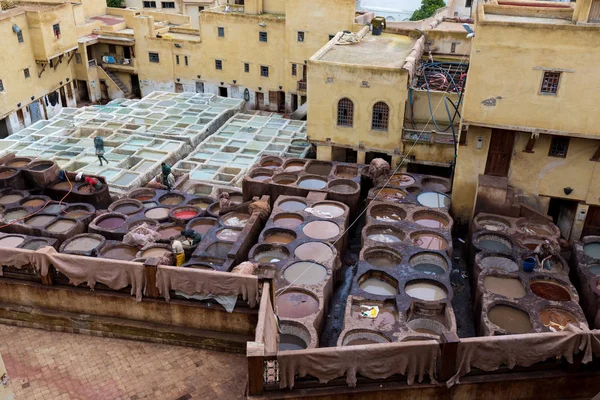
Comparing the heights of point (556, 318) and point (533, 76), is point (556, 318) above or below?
below

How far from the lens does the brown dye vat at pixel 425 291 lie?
645 inches

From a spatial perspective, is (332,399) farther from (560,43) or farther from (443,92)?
(443,92)

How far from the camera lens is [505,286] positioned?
56.2ft

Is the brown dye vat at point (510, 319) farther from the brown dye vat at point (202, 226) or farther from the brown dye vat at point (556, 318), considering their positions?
the brown dye vat at point (202, 226)

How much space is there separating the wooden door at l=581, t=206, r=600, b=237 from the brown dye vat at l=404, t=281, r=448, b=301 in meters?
8.19

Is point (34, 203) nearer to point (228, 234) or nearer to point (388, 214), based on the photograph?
point (228, 234)

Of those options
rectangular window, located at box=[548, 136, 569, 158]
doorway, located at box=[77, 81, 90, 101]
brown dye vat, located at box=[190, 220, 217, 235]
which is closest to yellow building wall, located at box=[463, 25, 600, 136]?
rectangular window, located at box=[548, 136, 569, 158]

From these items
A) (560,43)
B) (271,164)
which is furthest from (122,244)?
(560,43)

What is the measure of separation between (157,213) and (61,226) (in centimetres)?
351

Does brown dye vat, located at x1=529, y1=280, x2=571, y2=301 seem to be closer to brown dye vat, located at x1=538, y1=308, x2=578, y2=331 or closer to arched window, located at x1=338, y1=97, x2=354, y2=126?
brown dye vat, located at x1=538, y1=308, x2=578, y2=331

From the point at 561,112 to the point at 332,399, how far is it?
41.4 feet

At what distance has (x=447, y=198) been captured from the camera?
73.3ft

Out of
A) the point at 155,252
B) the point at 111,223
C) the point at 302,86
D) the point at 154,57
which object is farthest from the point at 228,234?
the point at 154,57

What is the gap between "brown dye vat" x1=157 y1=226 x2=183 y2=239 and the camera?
1992cm
